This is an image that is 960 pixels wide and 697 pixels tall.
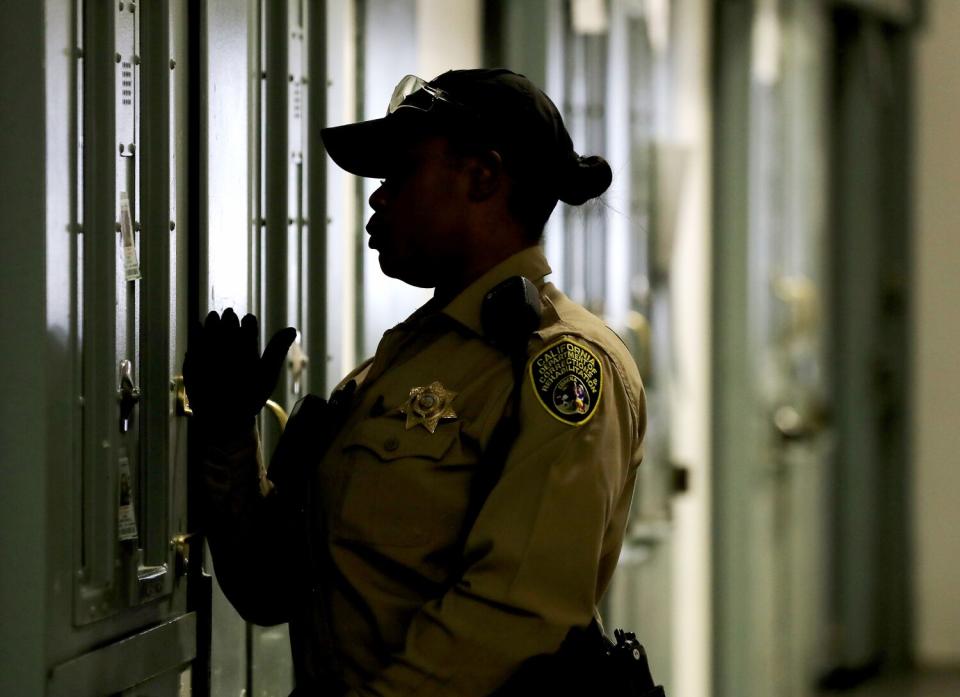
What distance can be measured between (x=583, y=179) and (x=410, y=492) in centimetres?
46

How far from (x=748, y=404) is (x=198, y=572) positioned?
3.03m

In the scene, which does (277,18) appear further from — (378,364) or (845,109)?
(845,109)

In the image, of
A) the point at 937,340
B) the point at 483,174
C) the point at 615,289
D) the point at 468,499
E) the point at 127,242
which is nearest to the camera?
the point at 468,499

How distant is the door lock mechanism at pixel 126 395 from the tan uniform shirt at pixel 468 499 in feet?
1.02

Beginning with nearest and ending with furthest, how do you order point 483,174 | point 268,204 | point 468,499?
1. point 468,499
2. point 483,174
3. point 268,204

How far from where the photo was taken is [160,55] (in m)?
2.06

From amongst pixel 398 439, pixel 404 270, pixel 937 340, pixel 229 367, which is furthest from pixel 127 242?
pixel 937 340

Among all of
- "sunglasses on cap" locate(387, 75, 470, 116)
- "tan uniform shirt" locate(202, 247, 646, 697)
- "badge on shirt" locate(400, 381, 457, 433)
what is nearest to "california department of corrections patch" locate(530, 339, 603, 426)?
"tan uniform shirt" locate(202, 247, 646, 697)

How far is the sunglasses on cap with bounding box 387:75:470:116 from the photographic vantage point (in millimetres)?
1790

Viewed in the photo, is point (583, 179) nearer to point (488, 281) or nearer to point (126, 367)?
point (488, 281)

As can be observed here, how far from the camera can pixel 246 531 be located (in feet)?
6.15

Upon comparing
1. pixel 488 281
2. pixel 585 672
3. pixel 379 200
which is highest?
pixel 379 200

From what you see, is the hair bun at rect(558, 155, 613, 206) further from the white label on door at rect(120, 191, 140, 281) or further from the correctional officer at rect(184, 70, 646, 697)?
the white label on door at rect(120, 191, 140, 281)

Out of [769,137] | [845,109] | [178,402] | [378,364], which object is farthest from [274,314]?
[845,109]
